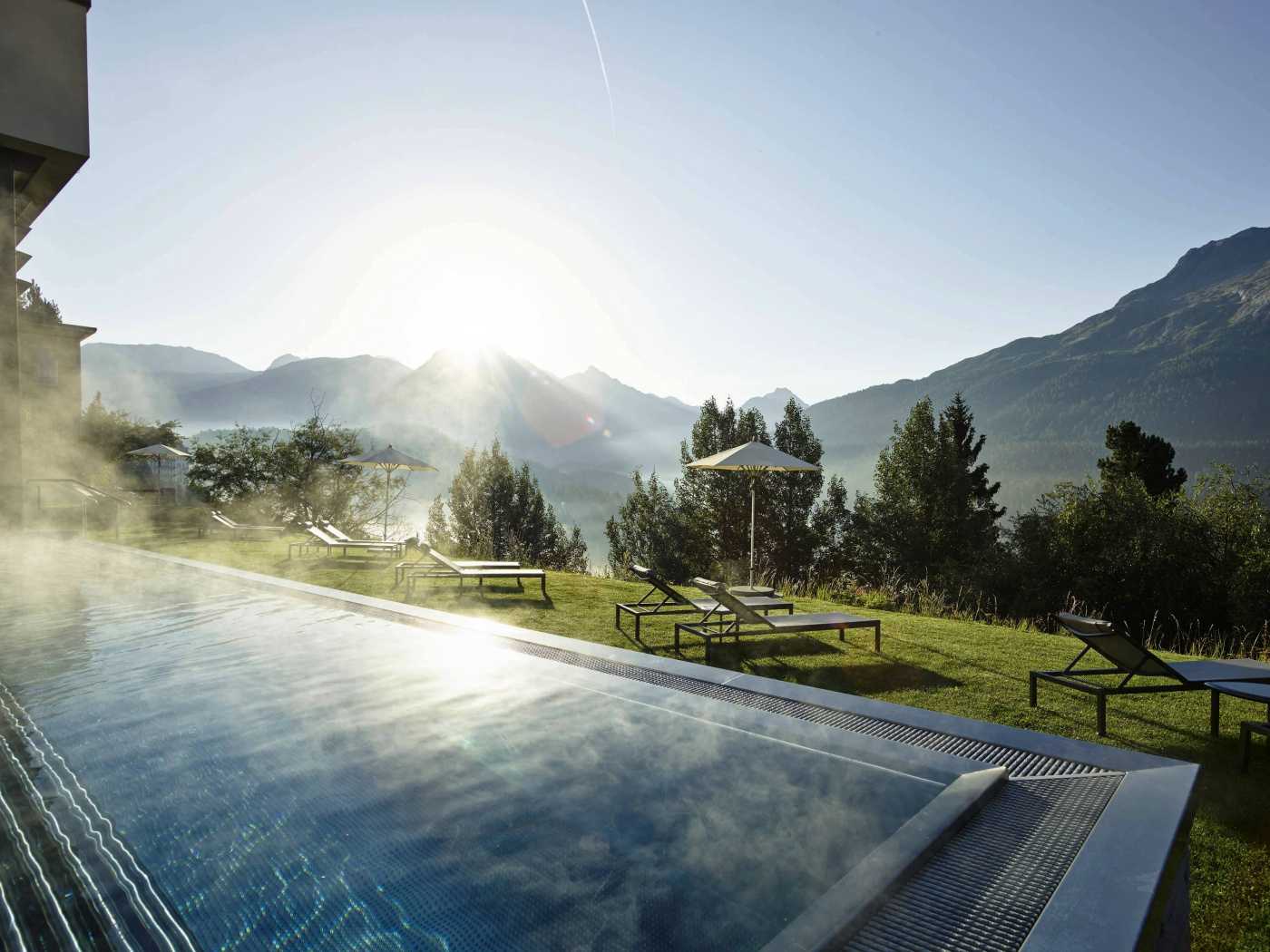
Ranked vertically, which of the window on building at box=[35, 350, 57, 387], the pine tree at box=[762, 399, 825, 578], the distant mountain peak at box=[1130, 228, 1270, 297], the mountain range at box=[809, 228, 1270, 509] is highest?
the distant mountain peak at box=[1130, 228, 1270, 297]

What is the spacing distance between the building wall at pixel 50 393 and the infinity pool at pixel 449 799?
19641mm

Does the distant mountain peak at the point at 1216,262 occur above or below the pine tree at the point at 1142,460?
above

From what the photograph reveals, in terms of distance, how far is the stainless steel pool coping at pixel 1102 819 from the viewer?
4.35 ft

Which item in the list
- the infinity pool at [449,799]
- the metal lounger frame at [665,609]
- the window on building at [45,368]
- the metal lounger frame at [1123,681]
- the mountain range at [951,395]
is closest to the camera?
the infinity pool at [449,799]

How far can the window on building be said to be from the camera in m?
18.1

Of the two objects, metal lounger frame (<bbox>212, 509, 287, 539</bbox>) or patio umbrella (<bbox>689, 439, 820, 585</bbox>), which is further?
metal lounger frame (<bbox>212, 509, 287, 539</bbox>)

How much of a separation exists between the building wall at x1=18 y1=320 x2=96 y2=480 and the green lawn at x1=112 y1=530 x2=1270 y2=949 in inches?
610

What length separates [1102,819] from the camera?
1.82 meters

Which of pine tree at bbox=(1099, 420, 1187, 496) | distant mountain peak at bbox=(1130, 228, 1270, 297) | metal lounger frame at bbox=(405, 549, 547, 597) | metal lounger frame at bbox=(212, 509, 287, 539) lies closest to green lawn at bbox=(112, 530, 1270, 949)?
metal lounger frame at bbox=(405, 549, 547, 597)

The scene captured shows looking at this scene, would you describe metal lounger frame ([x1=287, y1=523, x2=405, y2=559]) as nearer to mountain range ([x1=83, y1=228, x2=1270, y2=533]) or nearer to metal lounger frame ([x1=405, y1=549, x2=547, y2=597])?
metal lounger frame ([x1=405, y1=549, x2=547, y2=597])

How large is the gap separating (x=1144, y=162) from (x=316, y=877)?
36541 millimetres

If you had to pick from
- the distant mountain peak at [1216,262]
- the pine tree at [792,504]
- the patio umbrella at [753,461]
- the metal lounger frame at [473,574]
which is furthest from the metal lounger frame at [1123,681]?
the distant mountain peak at [1216,262]

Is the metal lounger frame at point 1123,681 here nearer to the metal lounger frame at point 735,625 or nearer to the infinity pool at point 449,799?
the metal lounger frame at point 735,625

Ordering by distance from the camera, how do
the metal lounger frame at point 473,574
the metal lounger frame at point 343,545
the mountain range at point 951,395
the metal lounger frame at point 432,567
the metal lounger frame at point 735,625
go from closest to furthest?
the metal lounger frame at point 735,625, the metal lounger frame at point 473,574, the metal lounger frame at point 432,567, the metal lounger frame at point 343,545, the mountain range at point 951,395
